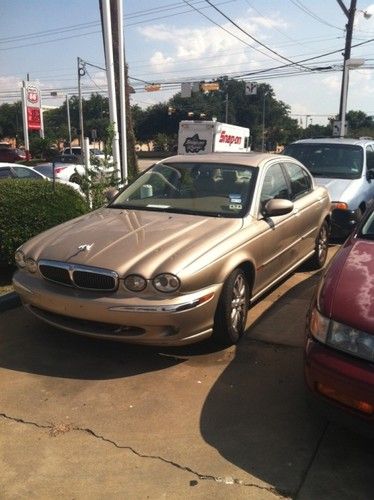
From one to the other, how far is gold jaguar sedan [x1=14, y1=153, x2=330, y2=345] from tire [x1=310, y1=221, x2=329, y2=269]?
3.26ft

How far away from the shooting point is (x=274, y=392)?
141 inches

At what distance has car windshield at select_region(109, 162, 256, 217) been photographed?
4758 millimetres

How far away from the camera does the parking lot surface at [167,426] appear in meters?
2.68

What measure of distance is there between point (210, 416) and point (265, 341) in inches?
50.1

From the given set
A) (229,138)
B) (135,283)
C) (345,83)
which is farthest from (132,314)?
(229,138)

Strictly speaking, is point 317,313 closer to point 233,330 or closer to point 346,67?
point 233,330

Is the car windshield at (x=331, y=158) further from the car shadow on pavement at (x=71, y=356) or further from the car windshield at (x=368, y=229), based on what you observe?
the car shadow on pavement at (x=71, y=356)

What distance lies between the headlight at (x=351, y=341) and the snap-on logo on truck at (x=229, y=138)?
2257 cm

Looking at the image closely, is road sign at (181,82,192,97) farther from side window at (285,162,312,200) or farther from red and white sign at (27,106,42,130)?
side window at (285,162,312,200)

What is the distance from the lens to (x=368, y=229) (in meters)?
3.96

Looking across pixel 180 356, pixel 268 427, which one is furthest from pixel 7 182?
pixel 268 427

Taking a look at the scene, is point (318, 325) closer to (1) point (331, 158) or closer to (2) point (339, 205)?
(2) point (339, 205)

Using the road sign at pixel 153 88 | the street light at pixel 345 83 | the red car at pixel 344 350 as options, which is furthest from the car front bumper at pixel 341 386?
the road sign at pixel 153 88

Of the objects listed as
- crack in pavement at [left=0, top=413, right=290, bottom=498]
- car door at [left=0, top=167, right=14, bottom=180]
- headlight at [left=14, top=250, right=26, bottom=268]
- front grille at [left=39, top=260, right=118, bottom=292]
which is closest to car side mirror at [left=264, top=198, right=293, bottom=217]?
front grille at [left=39, top=260, right=118, bottom=292]
